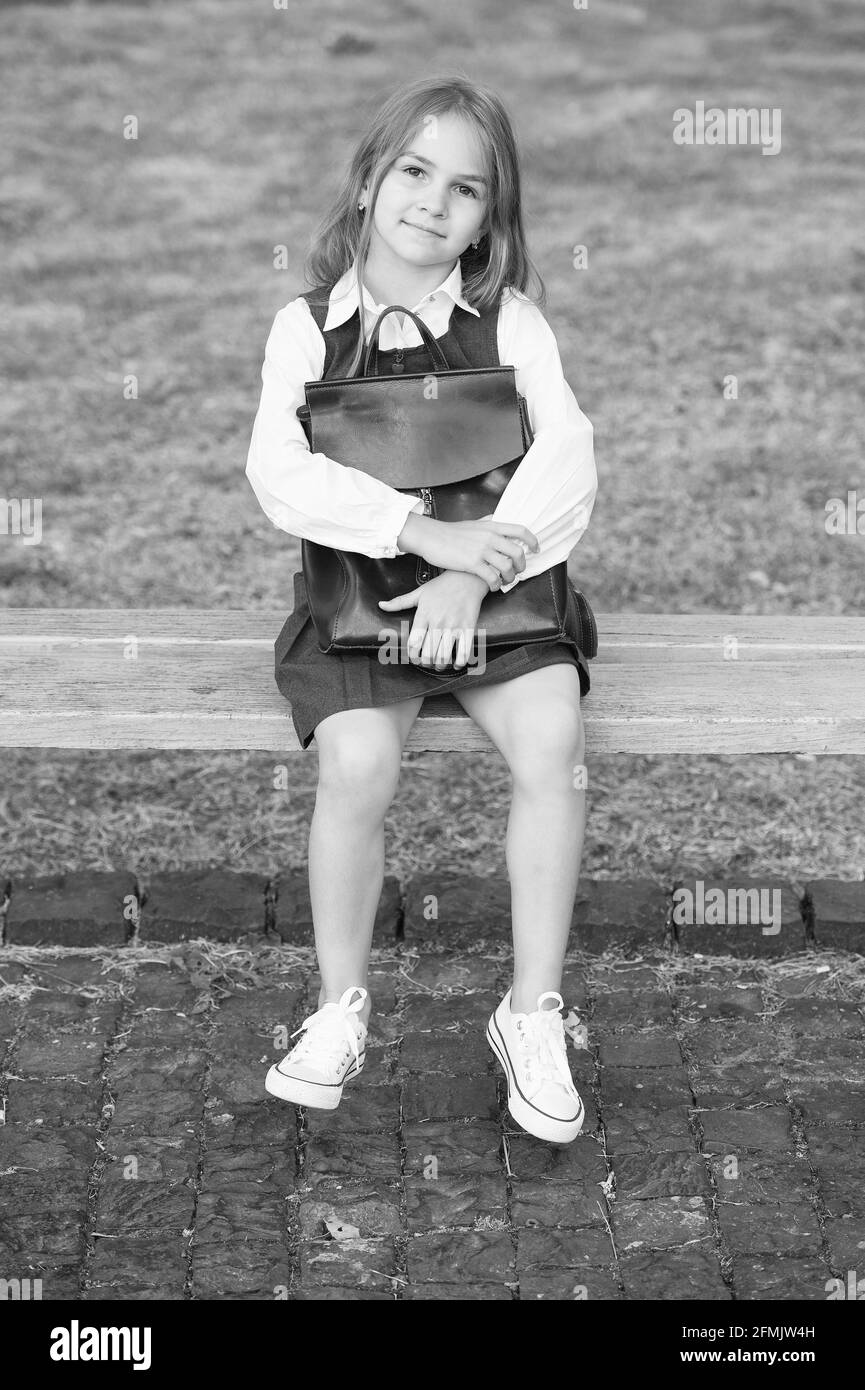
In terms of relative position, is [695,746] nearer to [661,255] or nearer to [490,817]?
[490,817]

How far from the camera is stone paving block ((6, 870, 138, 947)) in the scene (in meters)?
3.57

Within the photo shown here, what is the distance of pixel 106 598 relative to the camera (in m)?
5.02

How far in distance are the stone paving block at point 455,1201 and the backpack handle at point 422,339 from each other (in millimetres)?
1514

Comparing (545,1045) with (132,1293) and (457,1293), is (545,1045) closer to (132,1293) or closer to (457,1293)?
(457,1293)

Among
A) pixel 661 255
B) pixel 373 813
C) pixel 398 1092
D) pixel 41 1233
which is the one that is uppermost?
pixel 661 255

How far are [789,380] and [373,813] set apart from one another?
155 inches

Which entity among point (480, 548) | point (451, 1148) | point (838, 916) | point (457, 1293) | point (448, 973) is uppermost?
point (480, 548)

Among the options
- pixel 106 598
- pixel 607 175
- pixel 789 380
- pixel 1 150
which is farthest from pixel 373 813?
pixel 1 150

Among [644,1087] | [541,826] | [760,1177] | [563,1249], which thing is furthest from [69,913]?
[760,1177]

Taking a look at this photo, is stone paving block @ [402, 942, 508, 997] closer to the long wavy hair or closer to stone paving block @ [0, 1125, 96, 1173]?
stone paving block @ [0, 1125, 96, 1173]

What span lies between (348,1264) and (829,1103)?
0.97 meters

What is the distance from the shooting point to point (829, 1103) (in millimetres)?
3035

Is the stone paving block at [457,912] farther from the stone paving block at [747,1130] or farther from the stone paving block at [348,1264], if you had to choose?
the stone paving block at [348,1264]

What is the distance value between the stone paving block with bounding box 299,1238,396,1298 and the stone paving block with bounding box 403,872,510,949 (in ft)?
3.23
